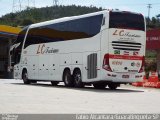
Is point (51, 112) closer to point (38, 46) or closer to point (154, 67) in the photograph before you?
point (38, 46)

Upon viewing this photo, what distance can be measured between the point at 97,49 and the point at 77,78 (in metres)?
2.68

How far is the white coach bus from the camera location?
22.5 metres

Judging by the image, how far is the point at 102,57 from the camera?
74.0ft

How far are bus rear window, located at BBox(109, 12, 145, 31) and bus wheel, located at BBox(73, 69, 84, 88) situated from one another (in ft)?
12.3

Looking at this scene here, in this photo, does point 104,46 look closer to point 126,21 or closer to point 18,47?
point 126,21

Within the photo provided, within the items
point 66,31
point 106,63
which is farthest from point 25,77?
point 106,63

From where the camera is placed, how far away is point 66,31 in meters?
25.7

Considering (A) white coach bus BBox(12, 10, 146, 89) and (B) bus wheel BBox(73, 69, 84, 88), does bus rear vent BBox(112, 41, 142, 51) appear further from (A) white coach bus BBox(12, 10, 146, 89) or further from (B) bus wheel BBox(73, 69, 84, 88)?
(B) bus wheel BBox(73, 69, 84, 88)

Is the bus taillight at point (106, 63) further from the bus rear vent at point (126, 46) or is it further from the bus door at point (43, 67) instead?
the bus door at point (43, 67)

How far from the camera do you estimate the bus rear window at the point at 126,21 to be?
2256 cm

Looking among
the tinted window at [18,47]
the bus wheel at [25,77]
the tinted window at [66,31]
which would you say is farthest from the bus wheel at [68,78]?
the tinted window at [18,47]

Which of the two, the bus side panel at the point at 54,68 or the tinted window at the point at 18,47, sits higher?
the tinted window at the point at 18,47

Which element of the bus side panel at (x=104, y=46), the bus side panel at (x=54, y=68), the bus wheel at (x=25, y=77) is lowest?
the bus wheel at (x=25, y=77)

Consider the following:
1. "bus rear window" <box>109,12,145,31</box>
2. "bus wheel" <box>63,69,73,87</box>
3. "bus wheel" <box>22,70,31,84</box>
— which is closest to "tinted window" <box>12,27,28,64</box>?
"bus wheel" <box>22,70,31,84</box>
